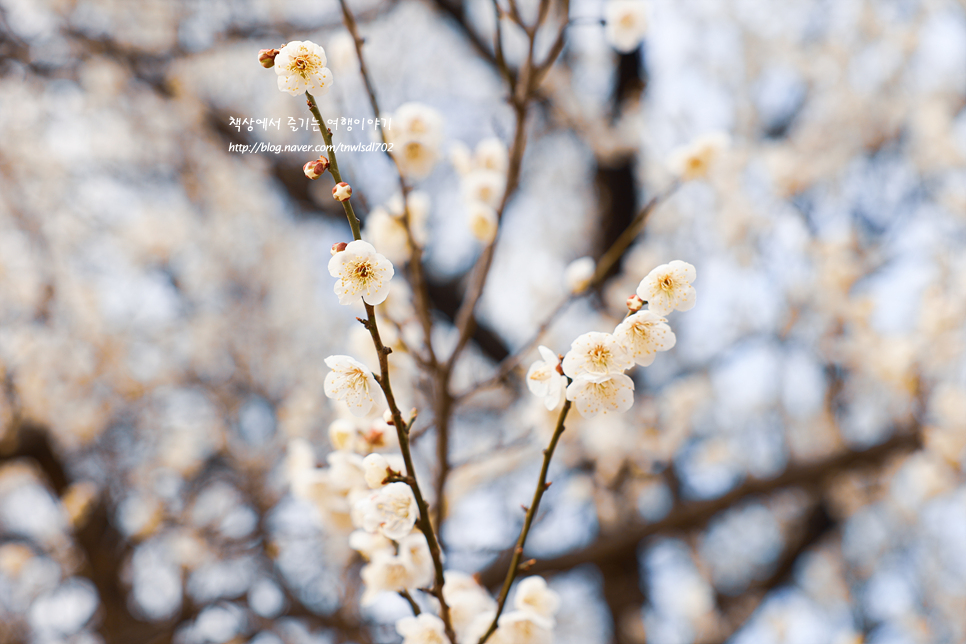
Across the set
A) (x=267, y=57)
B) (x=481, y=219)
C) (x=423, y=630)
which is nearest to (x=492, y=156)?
(x=481, y=219)

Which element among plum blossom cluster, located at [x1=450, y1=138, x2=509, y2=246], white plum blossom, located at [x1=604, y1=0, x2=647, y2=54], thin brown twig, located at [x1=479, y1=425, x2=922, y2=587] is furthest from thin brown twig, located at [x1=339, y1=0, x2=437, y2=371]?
thin brown twig, located at [x1=479, y1=425, x2=922, y2=587]

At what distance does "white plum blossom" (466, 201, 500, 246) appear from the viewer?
1740 millimetres

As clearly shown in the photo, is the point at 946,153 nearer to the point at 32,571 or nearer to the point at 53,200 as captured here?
the point at 53,200

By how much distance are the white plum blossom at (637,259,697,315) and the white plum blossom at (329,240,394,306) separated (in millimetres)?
422

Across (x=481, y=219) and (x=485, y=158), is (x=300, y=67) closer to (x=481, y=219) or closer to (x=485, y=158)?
(x=481, y=219)

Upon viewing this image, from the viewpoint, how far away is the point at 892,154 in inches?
190

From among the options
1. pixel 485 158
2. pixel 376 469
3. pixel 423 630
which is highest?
pixel 485 158

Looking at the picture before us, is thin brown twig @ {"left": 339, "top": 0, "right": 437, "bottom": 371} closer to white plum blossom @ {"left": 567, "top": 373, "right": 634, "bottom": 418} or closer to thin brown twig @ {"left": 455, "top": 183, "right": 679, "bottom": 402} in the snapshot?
thin brown twig @ {"left": 455, "top": 183, "right": 679, "bottom": 402}

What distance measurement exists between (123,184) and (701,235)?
5445mm

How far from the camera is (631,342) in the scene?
89 centimetres

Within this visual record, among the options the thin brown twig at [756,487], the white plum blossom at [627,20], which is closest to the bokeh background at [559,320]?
the thin brown twig at [756,487]

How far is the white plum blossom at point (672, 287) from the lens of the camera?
92 centimetres

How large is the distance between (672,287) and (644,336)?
109 millimetres

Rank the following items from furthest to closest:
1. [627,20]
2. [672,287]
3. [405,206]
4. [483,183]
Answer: [627,20], [483,183], [405,206], [672,287]
